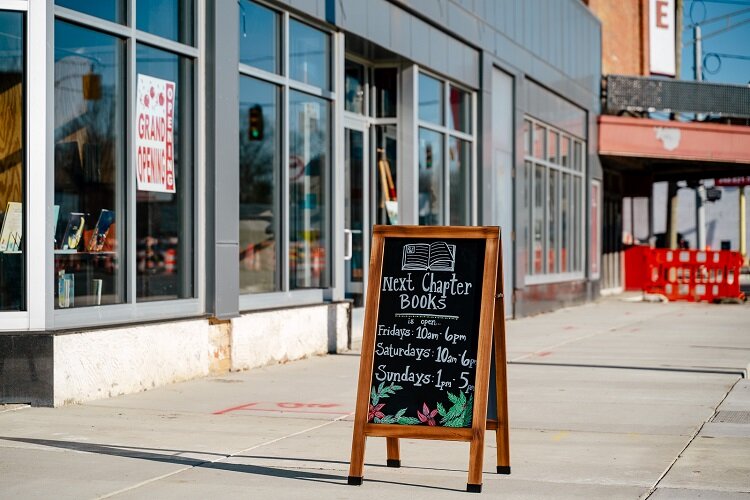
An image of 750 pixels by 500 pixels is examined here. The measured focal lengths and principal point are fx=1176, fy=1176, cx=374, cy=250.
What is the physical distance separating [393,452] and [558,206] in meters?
18.8

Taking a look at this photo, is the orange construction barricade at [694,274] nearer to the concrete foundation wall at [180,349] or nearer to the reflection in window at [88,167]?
the concrete foundation wall at [180,349]

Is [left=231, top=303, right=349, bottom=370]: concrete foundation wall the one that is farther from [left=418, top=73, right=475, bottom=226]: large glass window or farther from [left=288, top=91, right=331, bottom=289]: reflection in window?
[left=418, top=73, right=475, bottom=226]: large glass window

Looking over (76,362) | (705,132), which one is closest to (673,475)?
(76,362)

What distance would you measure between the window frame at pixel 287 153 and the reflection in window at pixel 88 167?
209 centimetres

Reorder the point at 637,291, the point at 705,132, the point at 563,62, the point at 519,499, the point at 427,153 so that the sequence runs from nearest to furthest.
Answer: the point at 519,499 < the point at 427,153 < the point at 563,62 < the point at 705,132 < the point at 637,291

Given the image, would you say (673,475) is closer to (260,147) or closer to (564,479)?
(564,479)

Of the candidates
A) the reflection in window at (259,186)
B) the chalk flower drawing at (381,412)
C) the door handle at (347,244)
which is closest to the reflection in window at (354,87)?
the door handle at (347,244)

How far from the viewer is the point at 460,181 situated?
19.5 metres

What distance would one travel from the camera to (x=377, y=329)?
Result: 268 inches

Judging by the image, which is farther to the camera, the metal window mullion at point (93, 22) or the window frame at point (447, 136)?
the window frame at point (447, 136)

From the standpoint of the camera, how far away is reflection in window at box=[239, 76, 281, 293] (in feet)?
41.4

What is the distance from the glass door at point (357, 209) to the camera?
16234 millimetres

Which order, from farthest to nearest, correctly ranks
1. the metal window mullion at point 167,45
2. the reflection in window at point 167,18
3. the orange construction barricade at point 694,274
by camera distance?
the orange construction barricade at point 694,274 → the reflection in window at point 167,18 → the metal window mullion at point 167,45

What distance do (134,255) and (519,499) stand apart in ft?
18.0
